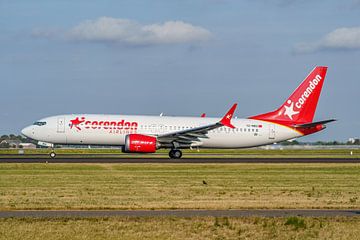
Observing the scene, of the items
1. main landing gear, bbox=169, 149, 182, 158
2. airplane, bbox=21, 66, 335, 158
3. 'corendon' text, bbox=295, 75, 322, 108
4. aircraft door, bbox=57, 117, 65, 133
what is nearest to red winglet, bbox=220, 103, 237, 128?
airplane, bbox=21, 66, 335, 158

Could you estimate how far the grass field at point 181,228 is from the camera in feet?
53.4

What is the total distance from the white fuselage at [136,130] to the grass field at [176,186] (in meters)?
10.6

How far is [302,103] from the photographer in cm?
5894

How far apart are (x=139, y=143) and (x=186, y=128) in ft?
18.0

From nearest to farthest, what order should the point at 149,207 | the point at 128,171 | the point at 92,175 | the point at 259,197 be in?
the point at 149,207
the point at 259,197
the point at 92,175
the point at 128,171

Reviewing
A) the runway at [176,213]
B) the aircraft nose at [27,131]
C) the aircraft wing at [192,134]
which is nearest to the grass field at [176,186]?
the runway at [176,213]

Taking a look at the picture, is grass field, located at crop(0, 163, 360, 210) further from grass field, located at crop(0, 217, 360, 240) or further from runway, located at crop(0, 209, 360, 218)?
grass field, located at crop(0, 217, 360, 240)

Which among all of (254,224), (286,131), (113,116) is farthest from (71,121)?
(254,224)

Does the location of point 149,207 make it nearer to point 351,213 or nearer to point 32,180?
point 351,213

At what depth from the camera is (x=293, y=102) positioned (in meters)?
59.0

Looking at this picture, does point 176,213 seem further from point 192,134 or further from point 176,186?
point 192,134

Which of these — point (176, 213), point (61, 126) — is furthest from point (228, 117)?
point (176, 213)

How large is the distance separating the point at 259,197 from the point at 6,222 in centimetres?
1111

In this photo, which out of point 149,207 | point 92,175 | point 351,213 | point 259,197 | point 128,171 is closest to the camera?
point 351,213
